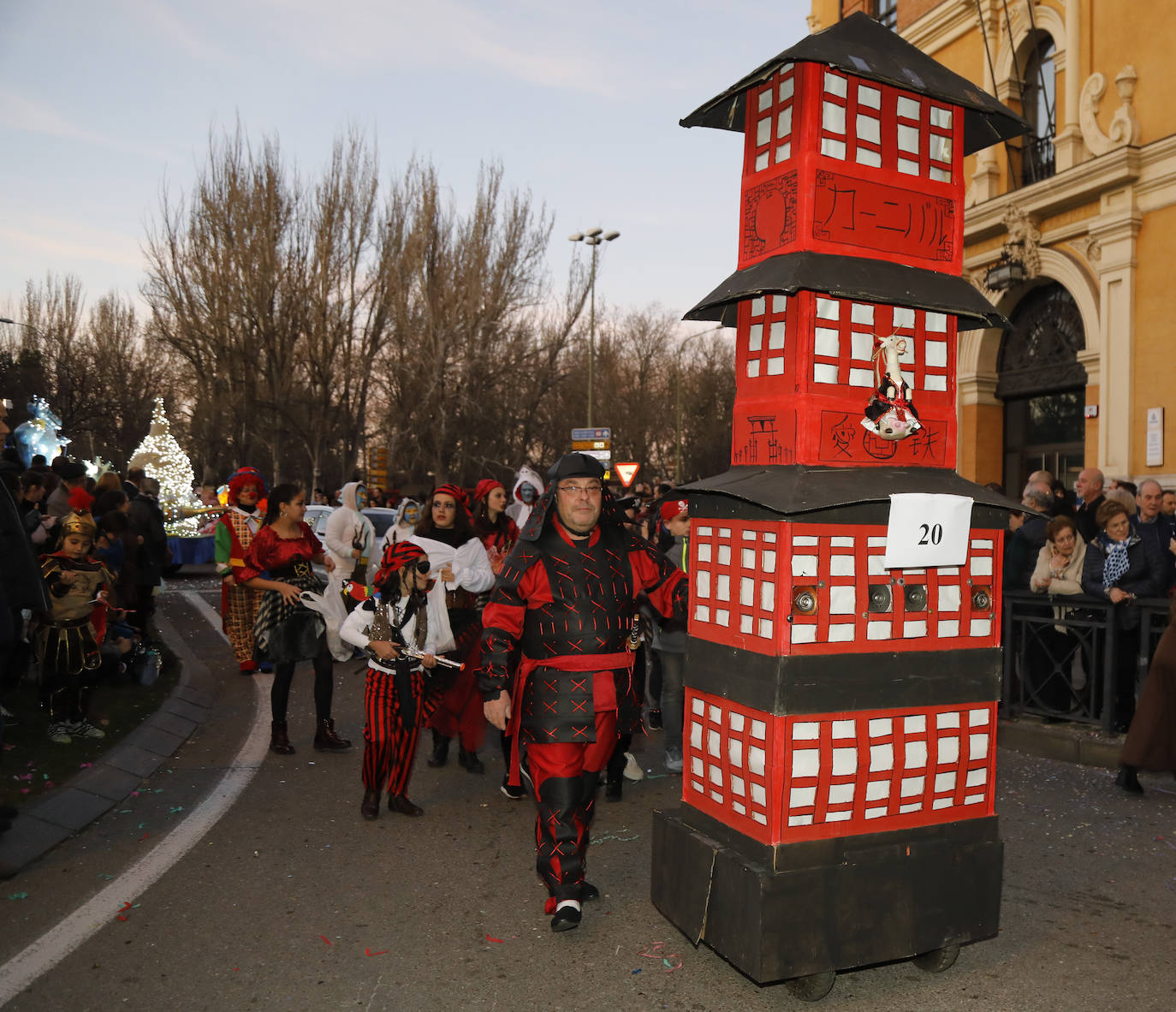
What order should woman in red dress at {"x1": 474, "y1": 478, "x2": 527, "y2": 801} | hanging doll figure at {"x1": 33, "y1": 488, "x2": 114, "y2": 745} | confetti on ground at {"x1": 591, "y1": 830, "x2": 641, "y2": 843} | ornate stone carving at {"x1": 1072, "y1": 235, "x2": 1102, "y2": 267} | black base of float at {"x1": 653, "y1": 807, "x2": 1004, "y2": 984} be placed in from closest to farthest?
1. black base of float at {"x1": 653, "y1": 807, "x2": 1004, "y2": 984}
2. confetti on ground at {"x1": 591, "y1": 830, "x2": 641, "y2": 843}
3. hanging doll figure at {"x1": 33, "y1": 488, "x2": 114, "y2": 745}
4. woman in red dress at {"x1": 474, "y1": 478, "x2": 527, "y2": 801}
5. ornate stone carving at {"x1": 1072, "y1": 235, "x2": 1102, "y2": 267}

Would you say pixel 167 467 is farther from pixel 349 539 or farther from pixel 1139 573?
pixel 1139 573

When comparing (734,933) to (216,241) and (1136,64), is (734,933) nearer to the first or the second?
(1136,64)

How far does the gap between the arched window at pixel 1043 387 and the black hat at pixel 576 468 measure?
47.4ft

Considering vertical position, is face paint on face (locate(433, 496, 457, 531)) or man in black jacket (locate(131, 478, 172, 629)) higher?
face paint on face (locate(433, 496, 457, 531))

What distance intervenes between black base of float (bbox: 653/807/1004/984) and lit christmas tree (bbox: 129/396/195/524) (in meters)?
26.1

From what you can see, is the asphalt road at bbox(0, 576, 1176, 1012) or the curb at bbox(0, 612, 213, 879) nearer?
the asphalt road at bbox(0, 576, 1176, 1012)

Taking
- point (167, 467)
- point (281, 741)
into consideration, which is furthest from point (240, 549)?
point (167, 467)

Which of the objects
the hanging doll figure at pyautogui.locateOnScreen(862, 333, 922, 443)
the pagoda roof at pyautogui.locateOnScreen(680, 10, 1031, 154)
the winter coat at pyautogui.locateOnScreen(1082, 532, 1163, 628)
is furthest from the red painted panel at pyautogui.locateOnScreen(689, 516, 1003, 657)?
the winter coat at pyautogui.locateOnScreen(1082, 532, 1163, 628)

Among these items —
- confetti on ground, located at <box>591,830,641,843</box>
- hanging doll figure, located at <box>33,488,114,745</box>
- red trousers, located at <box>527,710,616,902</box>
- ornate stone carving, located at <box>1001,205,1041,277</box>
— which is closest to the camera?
red trousers, located at <box>527,710,616,902</box>

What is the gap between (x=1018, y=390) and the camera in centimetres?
1794

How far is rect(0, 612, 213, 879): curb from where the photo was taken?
5059mm

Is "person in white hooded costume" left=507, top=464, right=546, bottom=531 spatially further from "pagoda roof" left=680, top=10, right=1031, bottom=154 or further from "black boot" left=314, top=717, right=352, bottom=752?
"pagoda roof" left=680, top=10, right=1031, bottom=154

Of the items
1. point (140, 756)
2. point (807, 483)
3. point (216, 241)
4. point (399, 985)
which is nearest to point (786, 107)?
point (807, 483)

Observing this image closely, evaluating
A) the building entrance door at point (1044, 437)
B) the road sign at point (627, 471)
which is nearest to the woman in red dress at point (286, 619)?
the building entrance door at point (1044, 437)
